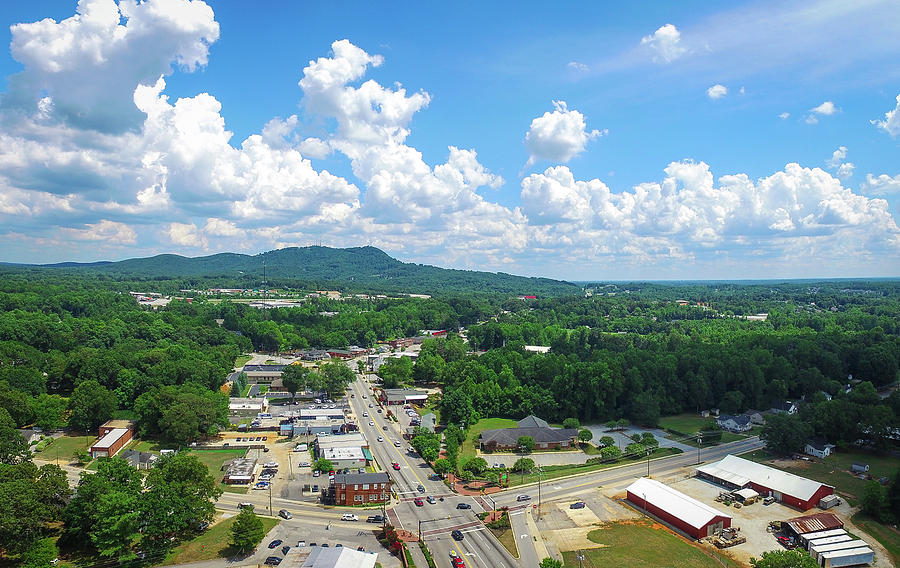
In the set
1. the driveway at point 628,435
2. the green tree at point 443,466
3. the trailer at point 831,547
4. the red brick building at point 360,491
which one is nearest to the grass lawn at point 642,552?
the trailer at point 831,547

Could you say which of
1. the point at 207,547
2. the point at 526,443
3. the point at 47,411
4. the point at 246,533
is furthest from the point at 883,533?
the point at 47,411

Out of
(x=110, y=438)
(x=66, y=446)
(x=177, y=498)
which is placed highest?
(x=177, y=498)

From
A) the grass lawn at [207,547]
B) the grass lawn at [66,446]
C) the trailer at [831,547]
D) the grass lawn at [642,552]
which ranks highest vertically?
the grass lawn at [66,446]

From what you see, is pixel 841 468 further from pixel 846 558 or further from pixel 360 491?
pixel 360 491

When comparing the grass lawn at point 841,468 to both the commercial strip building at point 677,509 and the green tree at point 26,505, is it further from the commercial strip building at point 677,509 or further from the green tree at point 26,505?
the green tree at point 26,505

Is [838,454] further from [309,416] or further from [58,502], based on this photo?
[58,502]

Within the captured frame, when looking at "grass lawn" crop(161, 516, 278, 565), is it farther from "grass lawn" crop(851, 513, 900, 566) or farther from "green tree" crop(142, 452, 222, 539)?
"grass lawn" crop(851, 513, 900, 566)

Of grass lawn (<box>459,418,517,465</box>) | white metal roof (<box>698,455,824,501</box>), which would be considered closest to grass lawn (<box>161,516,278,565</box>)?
grass lawn (<box>459,418,517,465</box>)
